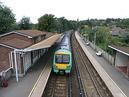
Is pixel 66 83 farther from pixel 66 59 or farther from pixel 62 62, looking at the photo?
pixel 66 59

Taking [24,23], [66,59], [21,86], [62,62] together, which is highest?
[24,23]

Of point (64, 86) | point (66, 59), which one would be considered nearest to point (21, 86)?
point (64, 86)

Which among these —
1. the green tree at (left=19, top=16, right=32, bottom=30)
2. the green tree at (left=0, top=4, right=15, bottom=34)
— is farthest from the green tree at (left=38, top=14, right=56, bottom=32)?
the green tree at (left=0, top=4, right=15, bottom=34)

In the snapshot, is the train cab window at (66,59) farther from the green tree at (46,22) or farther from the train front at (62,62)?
the green tree at (46,22)

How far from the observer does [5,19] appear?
139 feet

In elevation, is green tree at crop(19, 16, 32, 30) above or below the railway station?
above

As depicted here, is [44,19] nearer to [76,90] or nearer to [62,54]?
[62,54]

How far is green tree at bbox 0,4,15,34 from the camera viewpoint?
42062mm

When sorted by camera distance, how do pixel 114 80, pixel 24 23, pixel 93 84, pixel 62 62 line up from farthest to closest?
1. pixel 24 23
2. pixel 62 62
3. pixel 114 80
4. pixel 93 84

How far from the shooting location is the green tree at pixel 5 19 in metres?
42.1

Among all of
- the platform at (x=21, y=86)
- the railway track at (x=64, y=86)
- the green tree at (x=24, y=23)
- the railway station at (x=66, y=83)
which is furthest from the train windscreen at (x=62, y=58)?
the green tree at (x=24, y=23)

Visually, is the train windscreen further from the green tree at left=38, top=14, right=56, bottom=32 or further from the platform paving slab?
the green tree at left=38, top=14, right=56, bottom=32

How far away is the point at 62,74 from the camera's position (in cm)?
2206

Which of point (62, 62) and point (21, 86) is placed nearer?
point (21, 86)
